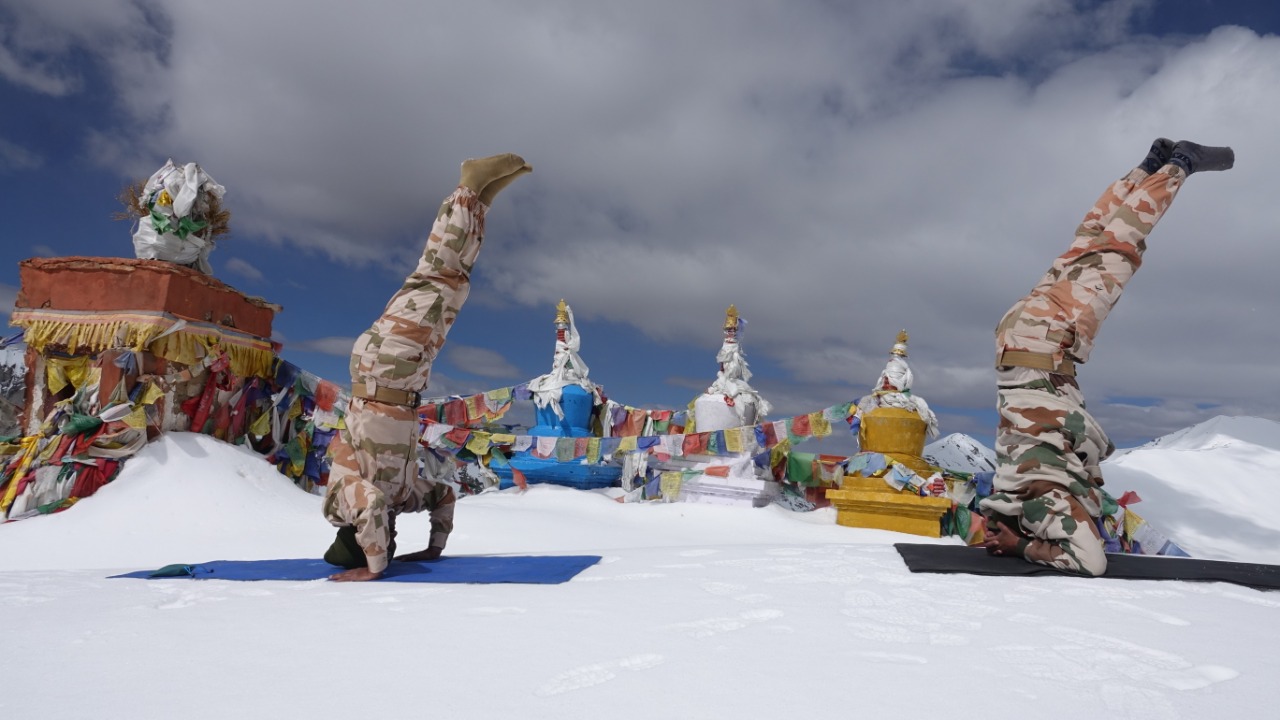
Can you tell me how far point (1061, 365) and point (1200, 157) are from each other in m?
1.39

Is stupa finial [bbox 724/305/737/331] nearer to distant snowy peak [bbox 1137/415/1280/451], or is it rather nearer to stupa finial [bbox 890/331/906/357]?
stupa finial [bbox 890/331/906/357]

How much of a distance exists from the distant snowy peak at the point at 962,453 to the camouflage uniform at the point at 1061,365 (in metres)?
5.12

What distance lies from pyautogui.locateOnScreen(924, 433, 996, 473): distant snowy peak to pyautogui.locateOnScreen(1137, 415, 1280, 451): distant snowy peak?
1864mm

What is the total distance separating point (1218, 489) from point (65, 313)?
1142 cm

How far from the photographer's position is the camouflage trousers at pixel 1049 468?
2986 mm

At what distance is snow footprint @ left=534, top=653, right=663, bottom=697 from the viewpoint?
4.67 ft

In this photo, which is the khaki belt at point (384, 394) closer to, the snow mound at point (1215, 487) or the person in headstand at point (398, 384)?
the person in headstand at point (398, 384)

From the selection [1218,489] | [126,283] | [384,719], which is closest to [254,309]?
[126,283]

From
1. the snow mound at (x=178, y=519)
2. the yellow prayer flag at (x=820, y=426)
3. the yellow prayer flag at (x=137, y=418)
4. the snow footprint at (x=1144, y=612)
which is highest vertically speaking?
the yellow prayer flag at (x=820, y=426)

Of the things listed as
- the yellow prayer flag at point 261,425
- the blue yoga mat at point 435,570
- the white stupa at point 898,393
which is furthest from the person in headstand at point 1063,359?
the yellow prayer flag at point 261,425

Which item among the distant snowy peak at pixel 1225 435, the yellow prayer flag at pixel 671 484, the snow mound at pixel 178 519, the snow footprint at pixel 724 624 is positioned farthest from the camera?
the distant snowy peak at pixel 1225 435

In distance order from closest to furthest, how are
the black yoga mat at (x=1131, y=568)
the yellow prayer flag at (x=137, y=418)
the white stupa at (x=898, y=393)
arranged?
the black yoga mat at (x=1131, y=568) < the yellow prayer flag at (x=137, y=418) < the white stupa at (x=898, y=393)

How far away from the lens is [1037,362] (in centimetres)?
336

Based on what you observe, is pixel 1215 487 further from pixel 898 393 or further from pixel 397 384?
pixel 397 384
